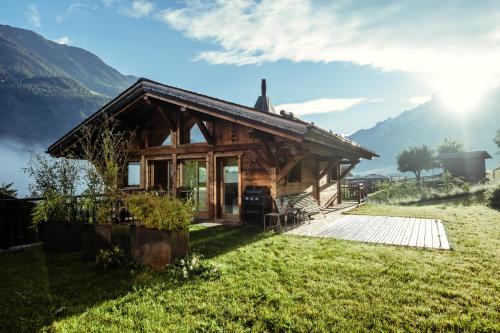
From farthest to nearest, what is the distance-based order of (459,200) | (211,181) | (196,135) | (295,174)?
(459,200)
(295,174)
(196,135)
(211,181)

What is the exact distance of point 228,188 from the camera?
35.9ft

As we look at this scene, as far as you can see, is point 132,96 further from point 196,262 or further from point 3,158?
point 3,158

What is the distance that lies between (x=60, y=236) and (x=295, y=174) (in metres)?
7.94

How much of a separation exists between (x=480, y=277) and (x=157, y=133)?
11.2 m

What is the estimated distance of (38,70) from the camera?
161m

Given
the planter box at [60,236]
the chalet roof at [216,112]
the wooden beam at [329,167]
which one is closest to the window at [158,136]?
the chalet roof at [216,112]

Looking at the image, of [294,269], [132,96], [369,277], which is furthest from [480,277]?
[132,96]

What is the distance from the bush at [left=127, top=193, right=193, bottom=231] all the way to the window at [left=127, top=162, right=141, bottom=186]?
7370 mm

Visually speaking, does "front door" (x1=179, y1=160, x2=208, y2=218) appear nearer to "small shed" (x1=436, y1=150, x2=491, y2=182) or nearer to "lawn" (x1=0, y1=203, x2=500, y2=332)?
"lawn" (x1=0, y1=203, x2=500, y2=332)

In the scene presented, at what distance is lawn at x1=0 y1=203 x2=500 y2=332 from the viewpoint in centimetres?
331

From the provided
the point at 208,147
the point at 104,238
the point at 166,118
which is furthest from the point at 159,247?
the point at 166,118

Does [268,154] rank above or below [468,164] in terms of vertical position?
below

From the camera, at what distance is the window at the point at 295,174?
440 inches

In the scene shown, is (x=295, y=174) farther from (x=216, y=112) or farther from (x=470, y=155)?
(x=470, y=155)
